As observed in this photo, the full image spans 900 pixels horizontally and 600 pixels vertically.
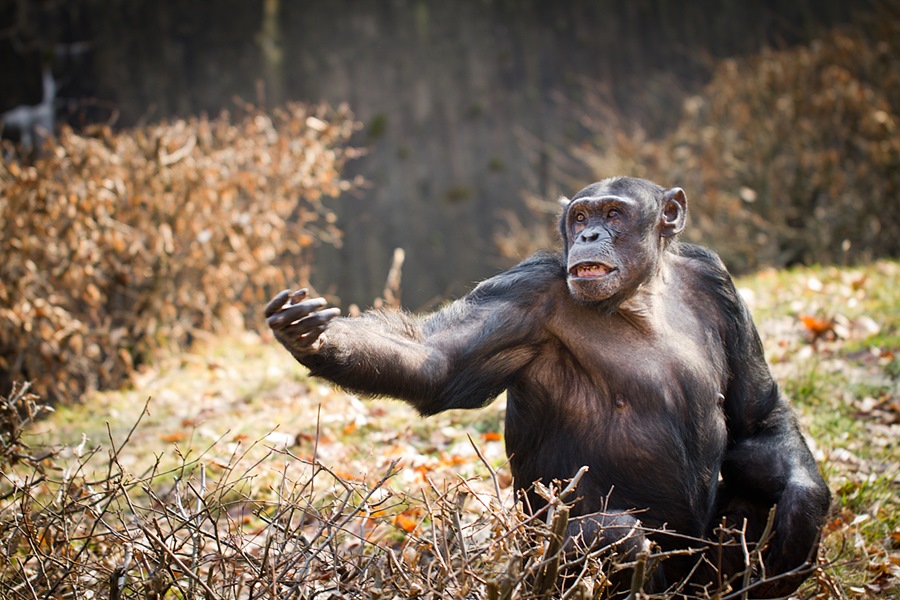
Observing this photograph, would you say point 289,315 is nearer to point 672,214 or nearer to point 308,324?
point 308,324

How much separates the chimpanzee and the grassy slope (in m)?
0.36

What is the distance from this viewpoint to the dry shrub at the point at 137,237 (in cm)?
650

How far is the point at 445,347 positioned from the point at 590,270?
601 mm

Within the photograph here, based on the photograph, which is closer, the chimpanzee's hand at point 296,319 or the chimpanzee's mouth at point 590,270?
the chimpanzee's hand at point 296,319

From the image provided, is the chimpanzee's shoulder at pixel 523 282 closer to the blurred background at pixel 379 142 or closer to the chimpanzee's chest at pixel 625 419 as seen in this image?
the chimpanzee's chest at pixel 625 419

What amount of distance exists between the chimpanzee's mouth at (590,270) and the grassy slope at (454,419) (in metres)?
0.90

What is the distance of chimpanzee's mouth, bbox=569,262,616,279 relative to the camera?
332 cm

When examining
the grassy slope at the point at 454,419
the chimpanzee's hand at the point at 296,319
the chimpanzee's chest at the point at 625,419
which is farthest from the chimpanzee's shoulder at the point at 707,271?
the chimpanzee's hand at the point at 296,319

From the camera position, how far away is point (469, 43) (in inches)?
449

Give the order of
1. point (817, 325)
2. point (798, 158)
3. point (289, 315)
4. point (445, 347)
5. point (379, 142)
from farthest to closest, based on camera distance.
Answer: point (379, 142) < point (798, 158) < point (817, 325) < point (445, 347) < point (289, 315)

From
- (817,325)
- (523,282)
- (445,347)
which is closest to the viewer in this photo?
(445,347)

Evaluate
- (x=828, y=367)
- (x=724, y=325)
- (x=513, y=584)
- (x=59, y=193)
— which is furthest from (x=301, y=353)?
(x=59, y=193)

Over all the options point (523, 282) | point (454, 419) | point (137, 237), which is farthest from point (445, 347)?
point (137, 237)

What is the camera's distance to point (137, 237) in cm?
688
